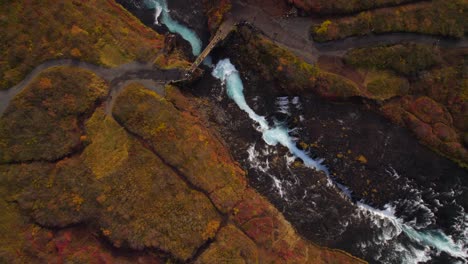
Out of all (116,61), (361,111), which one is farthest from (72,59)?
(361,111)

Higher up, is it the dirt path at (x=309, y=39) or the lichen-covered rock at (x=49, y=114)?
the dirt path at (x=309, y=39)

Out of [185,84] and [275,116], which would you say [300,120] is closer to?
[275,116]

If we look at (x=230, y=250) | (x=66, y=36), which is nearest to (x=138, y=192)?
(x=230, y=250)

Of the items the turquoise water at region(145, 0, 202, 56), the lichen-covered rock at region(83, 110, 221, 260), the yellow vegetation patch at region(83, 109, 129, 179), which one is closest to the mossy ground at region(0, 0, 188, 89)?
the turquoise water at region(145, 0, 202, 56)

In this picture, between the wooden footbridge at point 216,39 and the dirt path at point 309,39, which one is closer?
the dirt path at point 309,39

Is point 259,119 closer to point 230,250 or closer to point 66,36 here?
point 230,250

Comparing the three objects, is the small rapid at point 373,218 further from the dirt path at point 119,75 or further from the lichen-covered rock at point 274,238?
the dirt path at point 119,75

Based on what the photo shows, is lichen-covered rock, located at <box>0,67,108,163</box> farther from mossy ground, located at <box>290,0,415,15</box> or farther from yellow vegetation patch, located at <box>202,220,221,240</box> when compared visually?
mossy ground, located at <box>290,0,415,15</box>

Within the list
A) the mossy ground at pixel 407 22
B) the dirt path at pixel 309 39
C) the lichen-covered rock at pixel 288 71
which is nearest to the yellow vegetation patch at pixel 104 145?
the lichen-covered rock at pixel 288 71
